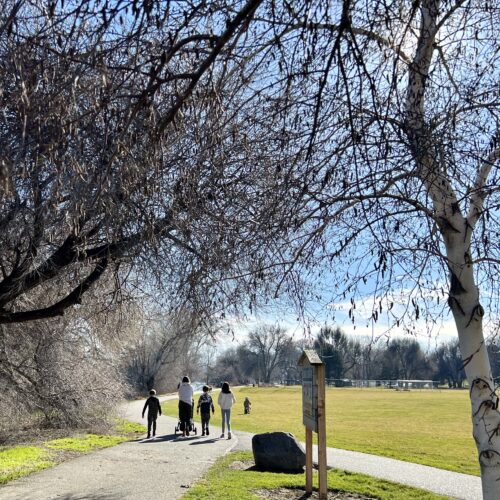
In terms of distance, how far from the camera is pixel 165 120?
517cm

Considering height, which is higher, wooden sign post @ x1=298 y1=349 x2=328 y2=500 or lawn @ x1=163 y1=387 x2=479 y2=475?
wooden sign post @ x1=298 y1=349 x2=328 y2=500

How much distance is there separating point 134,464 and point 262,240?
882cm

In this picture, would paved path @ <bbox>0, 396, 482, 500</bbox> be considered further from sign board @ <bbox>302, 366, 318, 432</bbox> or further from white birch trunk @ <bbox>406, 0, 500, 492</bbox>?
white birch trunk @ <bbox>406, 0, 500, 492</bbox>

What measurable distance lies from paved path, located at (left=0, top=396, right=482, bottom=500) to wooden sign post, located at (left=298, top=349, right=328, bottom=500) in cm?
221

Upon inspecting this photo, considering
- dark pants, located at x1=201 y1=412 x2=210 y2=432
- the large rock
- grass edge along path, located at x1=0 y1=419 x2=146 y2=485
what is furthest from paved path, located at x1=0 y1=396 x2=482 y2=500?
dark pants, located at x1=201 y1=412 x2=210 y2=432

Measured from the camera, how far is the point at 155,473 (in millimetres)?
11992

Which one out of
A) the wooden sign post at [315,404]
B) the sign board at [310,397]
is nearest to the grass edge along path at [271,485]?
the wooden sign post at [315,404]

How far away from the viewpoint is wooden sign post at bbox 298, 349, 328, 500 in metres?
9.34

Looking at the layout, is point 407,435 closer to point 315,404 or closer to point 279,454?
point 279,454

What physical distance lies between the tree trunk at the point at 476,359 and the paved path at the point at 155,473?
5228 millimetres

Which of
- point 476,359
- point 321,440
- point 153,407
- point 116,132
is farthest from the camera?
point 153,407

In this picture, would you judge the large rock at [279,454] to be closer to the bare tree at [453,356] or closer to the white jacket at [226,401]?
the bare tree at [453,356]

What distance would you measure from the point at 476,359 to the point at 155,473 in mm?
7727

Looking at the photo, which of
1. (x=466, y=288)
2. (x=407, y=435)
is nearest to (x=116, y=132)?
(x=466, y=288)
